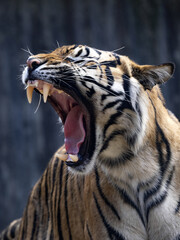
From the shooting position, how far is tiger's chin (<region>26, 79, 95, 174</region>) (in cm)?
248

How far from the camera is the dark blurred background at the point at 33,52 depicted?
5.36 meters

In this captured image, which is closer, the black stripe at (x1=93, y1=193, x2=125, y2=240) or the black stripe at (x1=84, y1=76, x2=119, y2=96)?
the black stripe at (x1=84, y1=76, x2=119, y2=96)

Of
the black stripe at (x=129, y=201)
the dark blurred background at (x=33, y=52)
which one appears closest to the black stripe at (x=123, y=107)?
the black stripe at (x=129, y=201)

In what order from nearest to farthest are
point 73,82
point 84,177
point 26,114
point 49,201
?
point 73,82
point 84,177
point 49,201
point 26,114

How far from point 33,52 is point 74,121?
2.84 m

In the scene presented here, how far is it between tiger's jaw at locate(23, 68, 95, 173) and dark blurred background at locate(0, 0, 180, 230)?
8.47 feet

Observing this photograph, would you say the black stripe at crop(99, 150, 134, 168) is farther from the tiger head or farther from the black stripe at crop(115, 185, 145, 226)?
the black stripe at crop(115, 185, 145, 226)

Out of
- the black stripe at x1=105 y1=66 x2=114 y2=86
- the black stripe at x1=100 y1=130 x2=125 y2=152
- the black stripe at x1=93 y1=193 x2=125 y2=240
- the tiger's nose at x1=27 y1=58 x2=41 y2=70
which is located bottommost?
the black stripe at x1=93 y1=193 x2=125 y2=240

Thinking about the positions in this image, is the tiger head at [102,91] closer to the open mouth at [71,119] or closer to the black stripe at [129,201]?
the open mouth at [71,119]

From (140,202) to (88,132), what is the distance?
458 mm

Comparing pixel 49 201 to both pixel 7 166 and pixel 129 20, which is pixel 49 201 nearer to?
pixel 7 166

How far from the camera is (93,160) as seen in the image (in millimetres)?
2504

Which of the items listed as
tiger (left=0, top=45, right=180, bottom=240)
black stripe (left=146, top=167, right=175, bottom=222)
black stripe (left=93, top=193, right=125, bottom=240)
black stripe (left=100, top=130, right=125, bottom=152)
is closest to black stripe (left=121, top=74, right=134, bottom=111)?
tiger (left=0, top=45, right=180, bottom=240)

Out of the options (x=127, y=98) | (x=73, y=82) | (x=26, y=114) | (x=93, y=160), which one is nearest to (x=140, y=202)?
(x=93, y=160)
